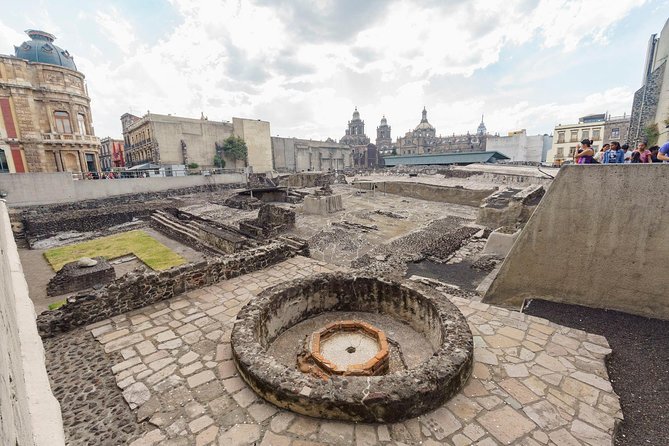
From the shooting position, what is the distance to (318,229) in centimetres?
1536

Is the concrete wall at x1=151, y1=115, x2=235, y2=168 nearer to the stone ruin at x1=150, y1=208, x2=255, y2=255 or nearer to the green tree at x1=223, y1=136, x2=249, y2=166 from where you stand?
the green tree at x1=223, y1=136, x2=249, y2=166

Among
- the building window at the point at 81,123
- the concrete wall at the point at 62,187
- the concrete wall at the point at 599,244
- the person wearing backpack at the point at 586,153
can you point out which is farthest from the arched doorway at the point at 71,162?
the person wearing backpack at the point at 586,153

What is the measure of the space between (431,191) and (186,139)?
31.9 meters

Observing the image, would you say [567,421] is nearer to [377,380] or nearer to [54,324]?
[377,380]

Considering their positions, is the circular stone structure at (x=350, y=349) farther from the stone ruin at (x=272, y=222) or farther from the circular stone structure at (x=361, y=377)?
the stone ruin at (x=272, y=222)

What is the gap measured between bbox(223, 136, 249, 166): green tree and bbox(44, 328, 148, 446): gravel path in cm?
4062

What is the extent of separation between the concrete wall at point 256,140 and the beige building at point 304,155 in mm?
2632

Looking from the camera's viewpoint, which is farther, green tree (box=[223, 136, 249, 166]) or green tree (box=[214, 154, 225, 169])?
green tree (box=[223, 136, 249, 166])

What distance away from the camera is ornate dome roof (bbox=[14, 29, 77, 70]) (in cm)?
2688

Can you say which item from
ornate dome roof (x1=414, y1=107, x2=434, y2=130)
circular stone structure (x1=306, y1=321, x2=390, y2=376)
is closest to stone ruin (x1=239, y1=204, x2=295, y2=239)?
circular stone structure (x1=306, y1=321, x2=390, y2=376)

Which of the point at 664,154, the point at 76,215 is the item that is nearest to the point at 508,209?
the point at 664,154

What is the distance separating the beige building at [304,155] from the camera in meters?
51.3

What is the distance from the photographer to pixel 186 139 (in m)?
37.9

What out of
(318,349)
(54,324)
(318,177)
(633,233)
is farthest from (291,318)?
(318,177)
